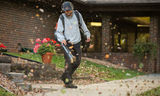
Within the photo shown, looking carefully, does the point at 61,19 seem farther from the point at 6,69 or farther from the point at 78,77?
the point at 78,77

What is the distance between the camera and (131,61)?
18688mm

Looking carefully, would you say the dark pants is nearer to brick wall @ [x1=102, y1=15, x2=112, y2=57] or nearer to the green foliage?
the green foliage

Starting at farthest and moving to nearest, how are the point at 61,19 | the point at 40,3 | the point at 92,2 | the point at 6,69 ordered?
the point at 92,2 → the point at 40,3 → the point at 6,69 → the point at 61,19

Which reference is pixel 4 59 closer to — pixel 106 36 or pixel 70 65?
pixel 70 65

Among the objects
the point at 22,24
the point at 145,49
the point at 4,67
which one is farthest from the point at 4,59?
the point at 145,49

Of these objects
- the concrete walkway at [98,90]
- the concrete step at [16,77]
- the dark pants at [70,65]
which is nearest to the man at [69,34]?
the dark pants at [70,65]

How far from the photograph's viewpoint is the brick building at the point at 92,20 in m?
14.7

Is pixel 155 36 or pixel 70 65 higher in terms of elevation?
pixel 70 65

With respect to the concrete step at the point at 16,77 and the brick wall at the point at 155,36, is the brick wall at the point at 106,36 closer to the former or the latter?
the brick wall at the point at 155,36

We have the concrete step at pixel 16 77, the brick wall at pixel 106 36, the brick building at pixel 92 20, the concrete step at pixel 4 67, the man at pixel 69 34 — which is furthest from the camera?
the brick wall at pixel 106 36

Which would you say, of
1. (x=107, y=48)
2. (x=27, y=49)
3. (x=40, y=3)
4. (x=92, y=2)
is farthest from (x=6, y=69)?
(x=107, y=48)

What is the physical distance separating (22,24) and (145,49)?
6884 mm

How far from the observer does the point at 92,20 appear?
21172 millimetres

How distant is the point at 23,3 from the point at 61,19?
28.1 ft
